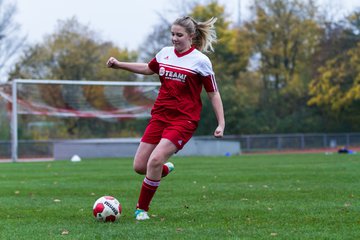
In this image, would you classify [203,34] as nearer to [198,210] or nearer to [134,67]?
[134,67]

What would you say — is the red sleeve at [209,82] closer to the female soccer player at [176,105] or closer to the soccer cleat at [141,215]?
the female soccer player at [176,105]

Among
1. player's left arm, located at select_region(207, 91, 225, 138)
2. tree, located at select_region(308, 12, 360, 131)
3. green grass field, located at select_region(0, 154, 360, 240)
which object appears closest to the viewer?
green grass field, located at select_region(0, 154, 360, 240)

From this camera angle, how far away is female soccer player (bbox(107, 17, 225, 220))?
7.28 m

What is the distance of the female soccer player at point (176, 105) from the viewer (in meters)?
7.28

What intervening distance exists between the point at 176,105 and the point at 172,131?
314mm

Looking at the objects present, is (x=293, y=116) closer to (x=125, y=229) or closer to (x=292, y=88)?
(x=292, y=88)

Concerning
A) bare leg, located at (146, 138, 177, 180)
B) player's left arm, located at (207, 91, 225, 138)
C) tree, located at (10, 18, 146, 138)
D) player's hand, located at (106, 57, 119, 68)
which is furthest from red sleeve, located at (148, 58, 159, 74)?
tree, located at (10, 18, 146, 138)

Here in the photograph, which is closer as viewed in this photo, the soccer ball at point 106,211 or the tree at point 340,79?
the soccer ball at point 106,211

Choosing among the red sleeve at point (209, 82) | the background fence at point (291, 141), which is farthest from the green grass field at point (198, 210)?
the background fence at point (291, 141)

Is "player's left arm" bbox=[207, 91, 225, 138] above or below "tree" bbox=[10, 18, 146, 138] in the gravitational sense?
below

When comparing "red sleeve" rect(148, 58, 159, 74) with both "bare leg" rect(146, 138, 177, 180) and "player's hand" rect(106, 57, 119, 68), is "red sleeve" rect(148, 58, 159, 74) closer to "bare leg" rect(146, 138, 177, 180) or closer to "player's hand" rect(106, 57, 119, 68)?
"player's hand" rect(106, 57, 119, 68)

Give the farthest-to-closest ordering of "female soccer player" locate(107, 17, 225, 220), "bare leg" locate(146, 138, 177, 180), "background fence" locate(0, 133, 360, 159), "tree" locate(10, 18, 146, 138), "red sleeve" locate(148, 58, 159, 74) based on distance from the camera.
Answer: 1. "tree" locate(10, 18, 146, 138)
2. "background fence" locate(0, 133, 360, 159)
3. "red sleeve" locate(148, 58, 159, 74)
4. "female soccer player" locate(107, 17, 225, 220)
5. "bare leg" locate(146, 138, 177, 180)

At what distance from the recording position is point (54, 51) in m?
51.4

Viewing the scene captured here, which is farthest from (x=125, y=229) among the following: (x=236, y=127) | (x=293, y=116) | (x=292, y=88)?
A: (x=292, y=88)
